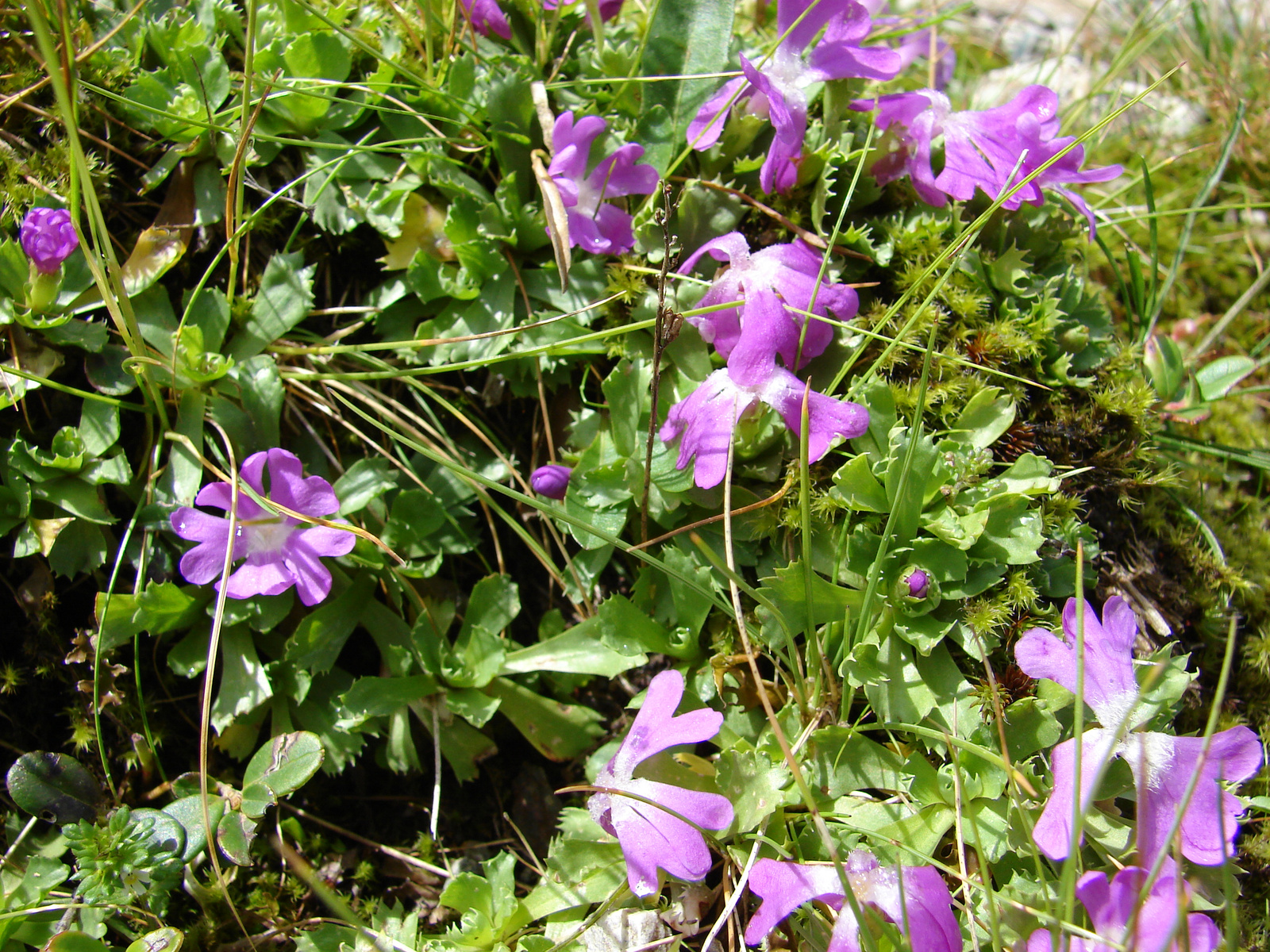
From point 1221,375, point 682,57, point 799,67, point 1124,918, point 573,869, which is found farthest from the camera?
point 1221,375

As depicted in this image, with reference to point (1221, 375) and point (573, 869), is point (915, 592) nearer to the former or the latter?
point (573, 869)

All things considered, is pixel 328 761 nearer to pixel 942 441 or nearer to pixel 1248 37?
pixel 942 441

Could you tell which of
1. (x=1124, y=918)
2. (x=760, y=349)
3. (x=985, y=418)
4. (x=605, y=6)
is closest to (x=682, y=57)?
(x=605, y=6)

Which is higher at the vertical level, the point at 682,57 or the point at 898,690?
the point at 682,57

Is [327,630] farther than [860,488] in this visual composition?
Yes

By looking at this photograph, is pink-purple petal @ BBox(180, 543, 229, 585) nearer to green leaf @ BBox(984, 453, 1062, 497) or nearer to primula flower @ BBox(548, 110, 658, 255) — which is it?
primula flower @ BBox(548, 110, 658, 255)
